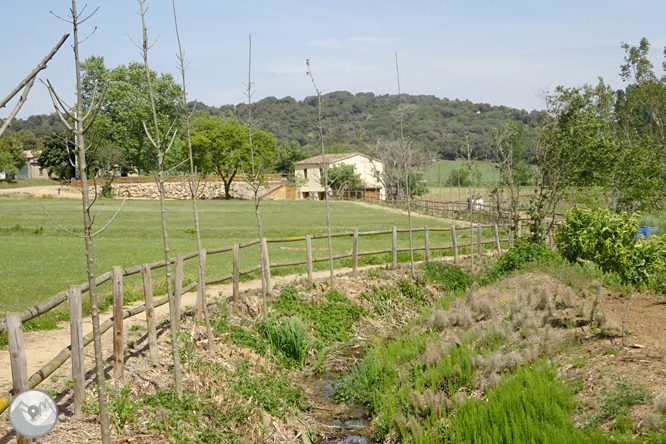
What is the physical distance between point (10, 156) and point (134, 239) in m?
46.2

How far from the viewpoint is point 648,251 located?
29.5 ft

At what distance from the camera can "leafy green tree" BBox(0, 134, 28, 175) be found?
63938 millimetres

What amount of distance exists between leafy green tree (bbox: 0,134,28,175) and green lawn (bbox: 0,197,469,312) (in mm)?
16921

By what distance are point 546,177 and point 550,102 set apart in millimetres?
2937

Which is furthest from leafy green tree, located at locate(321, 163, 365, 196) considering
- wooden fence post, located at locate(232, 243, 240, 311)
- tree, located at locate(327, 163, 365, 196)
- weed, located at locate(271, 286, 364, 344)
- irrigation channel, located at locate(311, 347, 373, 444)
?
irrigation channel, located at locate(311, 347, 373, 444)

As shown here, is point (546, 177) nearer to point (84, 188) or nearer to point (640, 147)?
point (640, 147)

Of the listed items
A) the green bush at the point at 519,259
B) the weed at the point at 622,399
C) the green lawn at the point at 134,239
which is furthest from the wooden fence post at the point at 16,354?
the green bush at the point at 519,259

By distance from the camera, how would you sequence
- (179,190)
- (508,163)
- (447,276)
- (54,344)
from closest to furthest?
(54,344) < (447,276) < (508,163) < (179,190)

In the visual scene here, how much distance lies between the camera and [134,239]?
28125 millimetres

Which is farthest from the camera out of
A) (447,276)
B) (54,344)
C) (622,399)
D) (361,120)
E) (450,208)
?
(361,120)

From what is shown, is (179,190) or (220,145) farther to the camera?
(179,190)

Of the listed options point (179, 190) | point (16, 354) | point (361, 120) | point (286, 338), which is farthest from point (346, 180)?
point (361, 120)

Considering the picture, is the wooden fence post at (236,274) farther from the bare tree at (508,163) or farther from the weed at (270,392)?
the bare tree at (508,163)

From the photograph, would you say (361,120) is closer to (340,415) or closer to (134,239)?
(134,239)
